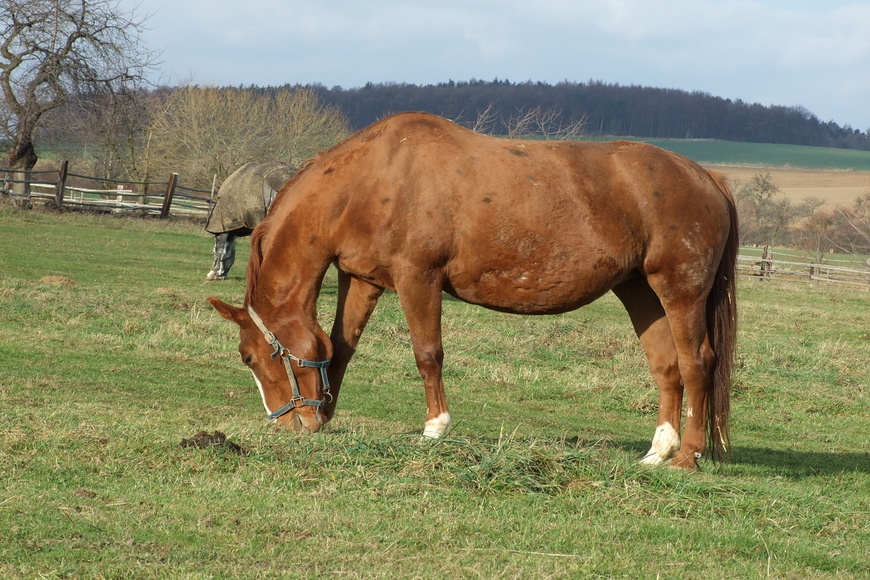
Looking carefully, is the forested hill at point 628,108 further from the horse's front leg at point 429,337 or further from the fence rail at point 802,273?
the horse's front leg at point 429,337

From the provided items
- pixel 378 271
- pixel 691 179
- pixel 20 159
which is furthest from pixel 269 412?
pixel 20 159

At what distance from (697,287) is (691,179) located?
0.70 meters

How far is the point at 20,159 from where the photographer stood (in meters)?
32.0

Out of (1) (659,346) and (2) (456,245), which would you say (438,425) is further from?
(1) (659,346)

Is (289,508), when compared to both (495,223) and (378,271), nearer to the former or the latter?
(378,271)

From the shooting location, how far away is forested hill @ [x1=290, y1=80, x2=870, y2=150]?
262ft

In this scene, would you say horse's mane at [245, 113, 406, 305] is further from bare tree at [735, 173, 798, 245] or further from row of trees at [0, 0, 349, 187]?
bare tree at [735, 173, 798, 245]

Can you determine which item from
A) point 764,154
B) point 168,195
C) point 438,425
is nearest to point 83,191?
point 168,195

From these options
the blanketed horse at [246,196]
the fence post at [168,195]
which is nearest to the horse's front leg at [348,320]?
the blanketed horse at [246,196]

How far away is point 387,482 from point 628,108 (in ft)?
325

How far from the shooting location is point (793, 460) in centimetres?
705

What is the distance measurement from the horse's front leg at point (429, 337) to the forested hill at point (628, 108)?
217 feet

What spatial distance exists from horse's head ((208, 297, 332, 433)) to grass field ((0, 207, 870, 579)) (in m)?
0.17

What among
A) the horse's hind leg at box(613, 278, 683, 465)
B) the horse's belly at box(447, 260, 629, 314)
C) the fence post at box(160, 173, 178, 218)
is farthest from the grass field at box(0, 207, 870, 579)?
the fence post at box(160, 173, 178, 218)
